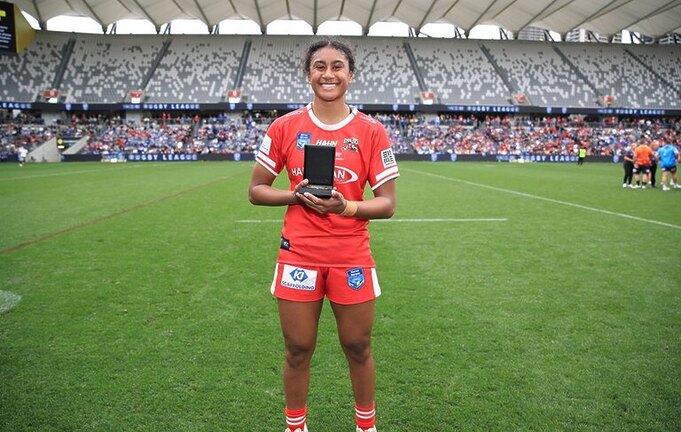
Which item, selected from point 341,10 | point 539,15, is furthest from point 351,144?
point 539,15

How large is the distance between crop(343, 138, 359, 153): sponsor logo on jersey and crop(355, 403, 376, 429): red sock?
147cm

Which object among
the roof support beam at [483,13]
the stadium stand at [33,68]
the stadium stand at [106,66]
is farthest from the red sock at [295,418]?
the stadium stand at [33,68]

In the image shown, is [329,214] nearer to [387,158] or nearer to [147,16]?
[387,158]

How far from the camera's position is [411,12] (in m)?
45.1

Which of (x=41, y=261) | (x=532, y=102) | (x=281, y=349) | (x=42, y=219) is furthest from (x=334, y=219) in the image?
(x=532, y=102)

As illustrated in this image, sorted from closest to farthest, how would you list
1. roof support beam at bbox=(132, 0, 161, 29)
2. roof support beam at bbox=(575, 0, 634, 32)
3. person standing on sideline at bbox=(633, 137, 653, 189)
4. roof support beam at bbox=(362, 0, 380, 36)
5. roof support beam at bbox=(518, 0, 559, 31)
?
person standing on sideline at bbox=(633, 137, 653, 189), roof support beam at bbox=(575, 0, 634, 32), roof support beam at bbox=(518, 0, 559, 31), roof support beam at bbox=(362, 0, 380, 36), roof support beam at bbox=(132, 0, 161, 29)

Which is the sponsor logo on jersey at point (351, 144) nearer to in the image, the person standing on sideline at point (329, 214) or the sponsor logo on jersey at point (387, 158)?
the person standing on sideline at point (329, 214)

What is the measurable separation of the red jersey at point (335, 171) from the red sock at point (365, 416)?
33.6 inches

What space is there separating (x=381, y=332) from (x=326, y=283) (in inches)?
76.8

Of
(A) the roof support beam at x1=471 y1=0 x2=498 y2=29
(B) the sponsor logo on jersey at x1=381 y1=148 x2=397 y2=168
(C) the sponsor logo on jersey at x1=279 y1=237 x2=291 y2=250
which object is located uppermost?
(A) the roof support beam at x1=471 y1=0 x2=498 y2=29

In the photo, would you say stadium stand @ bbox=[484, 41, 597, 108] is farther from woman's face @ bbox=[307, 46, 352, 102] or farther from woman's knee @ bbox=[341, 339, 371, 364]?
woman's knee @ bbox=[341, 339, 371, 364]

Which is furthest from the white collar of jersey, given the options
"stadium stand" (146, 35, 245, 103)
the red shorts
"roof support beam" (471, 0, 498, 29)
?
"stadium stand" (146, 35, 245, 103)

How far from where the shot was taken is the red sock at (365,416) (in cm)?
281

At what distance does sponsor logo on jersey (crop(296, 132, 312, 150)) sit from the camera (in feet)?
8.63
